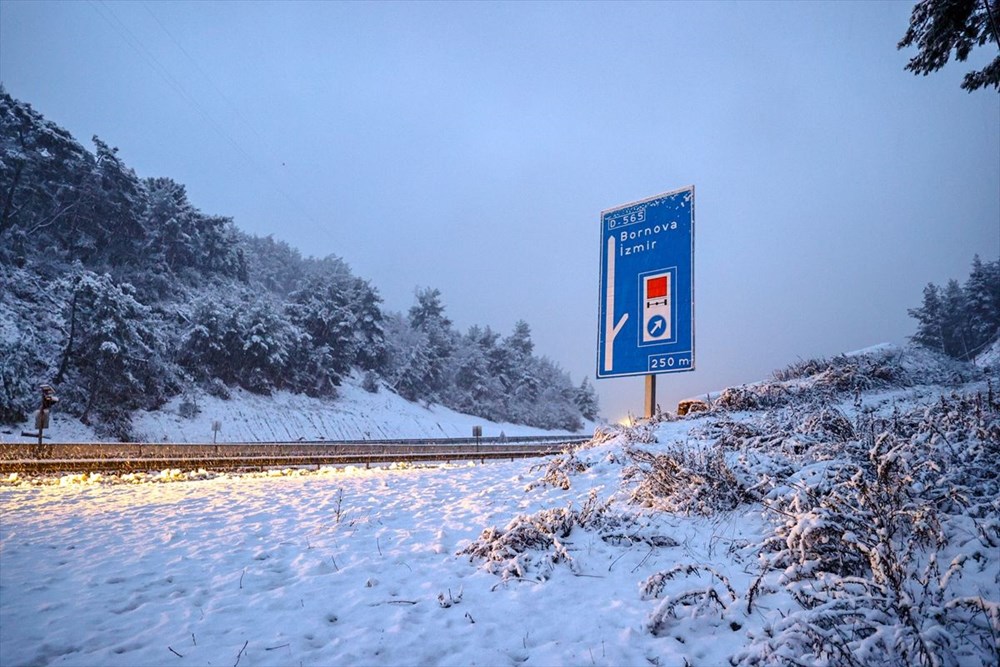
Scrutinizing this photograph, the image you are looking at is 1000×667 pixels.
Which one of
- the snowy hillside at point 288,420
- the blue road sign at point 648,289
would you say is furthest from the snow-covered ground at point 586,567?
the snowy hillside at point 288,420

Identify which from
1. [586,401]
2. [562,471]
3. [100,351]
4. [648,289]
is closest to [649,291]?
[648,289]

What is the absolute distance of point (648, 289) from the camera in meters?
11.5

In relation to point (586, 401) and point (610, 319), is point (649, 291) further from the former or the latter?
point (586, 401)

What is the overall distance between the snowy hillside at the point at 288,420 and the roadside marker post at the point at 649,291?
68.0 feet

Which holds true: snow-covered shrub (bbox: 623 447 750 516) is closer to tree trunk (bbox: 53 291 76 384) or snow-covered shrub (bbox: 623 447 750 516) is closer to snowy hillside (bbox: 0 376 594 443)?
snowy hillside (bbox: 0 376 594 443)

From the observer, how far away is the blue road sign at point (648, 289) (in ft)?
36.1

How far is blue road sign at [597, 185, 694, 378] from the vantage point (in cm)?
1099

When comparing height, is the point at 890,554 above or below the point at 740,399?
below

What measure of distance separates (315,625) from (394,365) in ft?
132

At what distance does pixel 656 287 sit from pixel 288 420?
24983 mm

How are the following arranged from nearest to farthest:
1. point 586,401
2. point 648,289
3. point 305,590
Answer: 1. point 305,590
2. point 648,289
3. point 586,401

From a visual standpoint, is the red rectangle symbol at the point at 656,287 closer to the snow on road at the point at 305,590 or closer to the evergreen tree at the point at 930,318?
the snow on road at the point at 305,590

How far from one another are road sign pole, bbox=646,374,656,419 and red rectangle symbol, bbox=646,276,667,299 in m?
1.92

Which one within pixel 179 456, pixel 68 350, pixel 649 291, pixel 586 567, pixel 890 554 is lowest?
pixel 179 456
